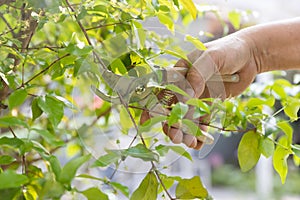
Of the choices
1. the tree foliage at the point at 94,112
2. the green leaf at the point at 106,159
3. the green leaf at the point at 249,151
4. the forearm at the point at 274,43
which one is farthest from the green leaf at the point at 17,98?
the forearm at the point at 274,43

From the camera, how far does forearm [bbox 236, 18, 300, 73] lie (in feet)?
2.68

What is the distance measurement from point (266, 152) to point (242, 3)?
2659mm

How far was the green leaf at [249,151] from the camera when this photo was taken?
2.03 feet

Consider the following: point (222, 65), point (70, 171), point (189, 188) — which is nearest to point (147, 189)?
point (189, 188)

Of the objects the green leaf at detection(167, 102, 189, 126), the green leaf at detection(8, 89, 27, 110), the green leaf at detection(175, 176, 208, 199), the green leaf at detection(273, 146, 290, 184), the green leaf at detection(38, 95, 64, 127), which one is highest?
the green leaf at detection(8, 89, 27, 110)

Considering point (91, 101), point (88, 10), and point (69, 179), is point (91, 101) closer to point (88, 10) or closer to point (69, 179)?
point (88, 10)

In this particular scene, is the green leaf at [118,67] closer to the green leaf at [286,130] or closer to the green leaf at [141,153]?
the green leaf at [141,153]

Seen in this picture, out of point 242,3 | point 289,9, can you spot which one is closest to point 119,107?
point 242,3

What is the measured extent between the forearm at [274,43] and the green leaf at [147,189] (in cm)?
35

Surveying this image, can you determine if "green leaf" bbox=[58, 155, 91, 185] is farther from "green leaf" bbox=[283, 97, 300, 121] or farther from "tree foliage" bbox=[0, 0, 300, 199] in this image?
"green leaf" bbox=[283, 97, 300, 121]

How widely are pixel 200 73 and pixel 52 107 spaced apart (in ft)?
0.64

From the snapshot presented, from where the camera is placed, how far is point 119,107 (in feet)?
1.87

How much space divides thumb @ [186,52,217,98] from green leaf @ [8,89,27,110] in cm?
20

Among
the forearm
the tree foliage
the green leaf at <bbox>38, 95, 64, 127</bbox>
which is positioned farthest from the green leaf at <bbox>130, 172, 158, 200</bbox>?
the forearm
